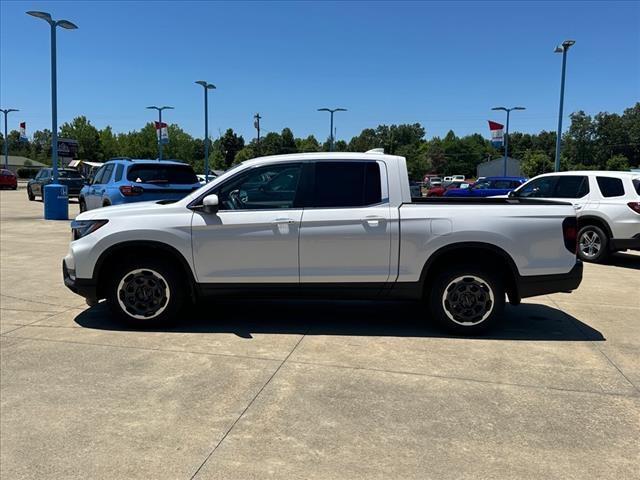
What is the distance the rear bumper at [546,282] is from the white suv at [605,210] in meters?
5.43

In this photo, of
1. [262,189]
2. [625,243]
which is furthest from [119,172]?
[625,243]

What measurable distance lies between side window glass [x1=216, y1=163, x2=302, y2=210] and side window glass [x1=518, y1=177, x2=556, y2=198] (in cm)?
765

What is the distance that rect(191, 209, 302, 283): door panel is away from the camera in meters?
5.54

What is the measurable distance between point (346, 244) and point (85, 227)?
276cm

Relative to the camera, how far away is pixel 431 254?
552 cm

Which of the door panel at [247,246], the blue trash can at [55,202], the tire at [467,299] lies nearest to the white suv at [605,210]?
the tire at [467,299]

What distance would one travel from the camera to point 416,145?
159375 millimetres

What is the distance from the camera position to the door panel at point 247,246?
5.54 metres

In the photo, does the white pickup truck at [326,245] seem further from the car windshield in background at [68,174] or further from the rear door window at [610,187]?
the car windshield in background at [68,174]

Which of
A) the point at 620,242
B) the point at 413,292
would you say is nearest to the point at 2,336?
the point at 413,292

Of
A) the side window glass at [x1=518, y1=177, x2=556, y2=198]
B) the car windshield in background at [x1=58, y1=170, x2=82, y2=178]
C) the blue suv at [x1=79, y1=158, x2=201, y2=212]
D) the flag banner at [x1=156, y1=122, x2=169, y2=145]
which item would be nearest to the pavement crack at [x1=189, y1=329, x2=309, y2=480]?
the blue suv at [x1=79, y1=158, x2=201, y2=212]

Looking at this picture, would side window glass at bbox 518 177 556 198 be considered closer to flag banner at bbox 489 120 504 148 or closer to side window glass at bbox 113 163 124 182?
side window glass at bbox 113 163 124 182

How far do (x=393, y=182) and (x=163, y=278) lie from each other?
2565mm

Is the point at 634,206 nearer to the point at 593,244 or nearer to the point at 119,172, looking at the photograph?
the point at 593,244
